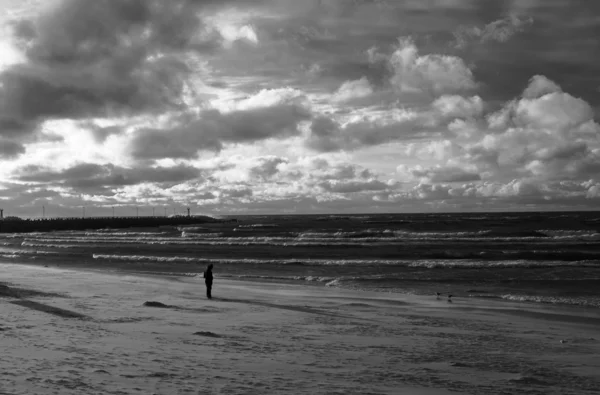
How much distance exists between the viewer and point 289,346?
12109mm

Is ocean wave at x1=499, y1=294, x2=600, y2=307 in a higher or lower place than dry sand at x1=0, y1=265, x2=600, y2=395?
lower

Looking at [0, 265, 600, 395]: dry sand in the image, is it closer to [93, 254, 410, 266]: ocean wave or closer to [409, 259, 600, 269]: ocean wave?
[409, 259, 600, 269]: ocean wave

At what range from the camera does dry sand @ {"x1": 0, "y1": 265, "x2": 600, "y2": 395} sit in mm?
8945

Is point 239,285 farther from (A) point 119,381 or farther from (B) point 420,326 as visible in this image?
(A) point 119,381

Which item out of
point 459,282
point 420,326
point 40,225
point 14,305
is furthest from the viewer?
point 40,225

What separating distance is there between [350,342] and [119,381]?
18.7ft

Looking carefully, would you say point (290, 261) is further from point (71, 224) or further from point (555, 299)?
point (71, 224)

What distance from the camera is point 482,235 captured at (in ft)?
203

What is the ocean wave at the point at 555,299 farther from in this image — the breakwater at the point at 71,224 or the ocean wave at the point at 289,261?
the breakwater at the point at 71,224

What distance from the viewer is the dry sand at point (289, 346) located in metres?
8.95

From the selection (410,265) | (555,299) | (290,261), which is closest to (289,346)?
(555,299)

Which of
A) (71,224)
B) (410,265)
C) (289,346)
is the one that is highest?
(71,224)

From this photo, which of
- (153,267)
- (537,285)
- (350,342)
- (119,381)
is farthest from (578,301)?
(153,267)

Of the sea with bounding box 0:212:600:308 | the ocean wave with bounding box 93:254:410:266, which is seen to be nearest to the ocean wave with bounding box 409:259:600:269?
the sea with bounding box 0:212:600:308
